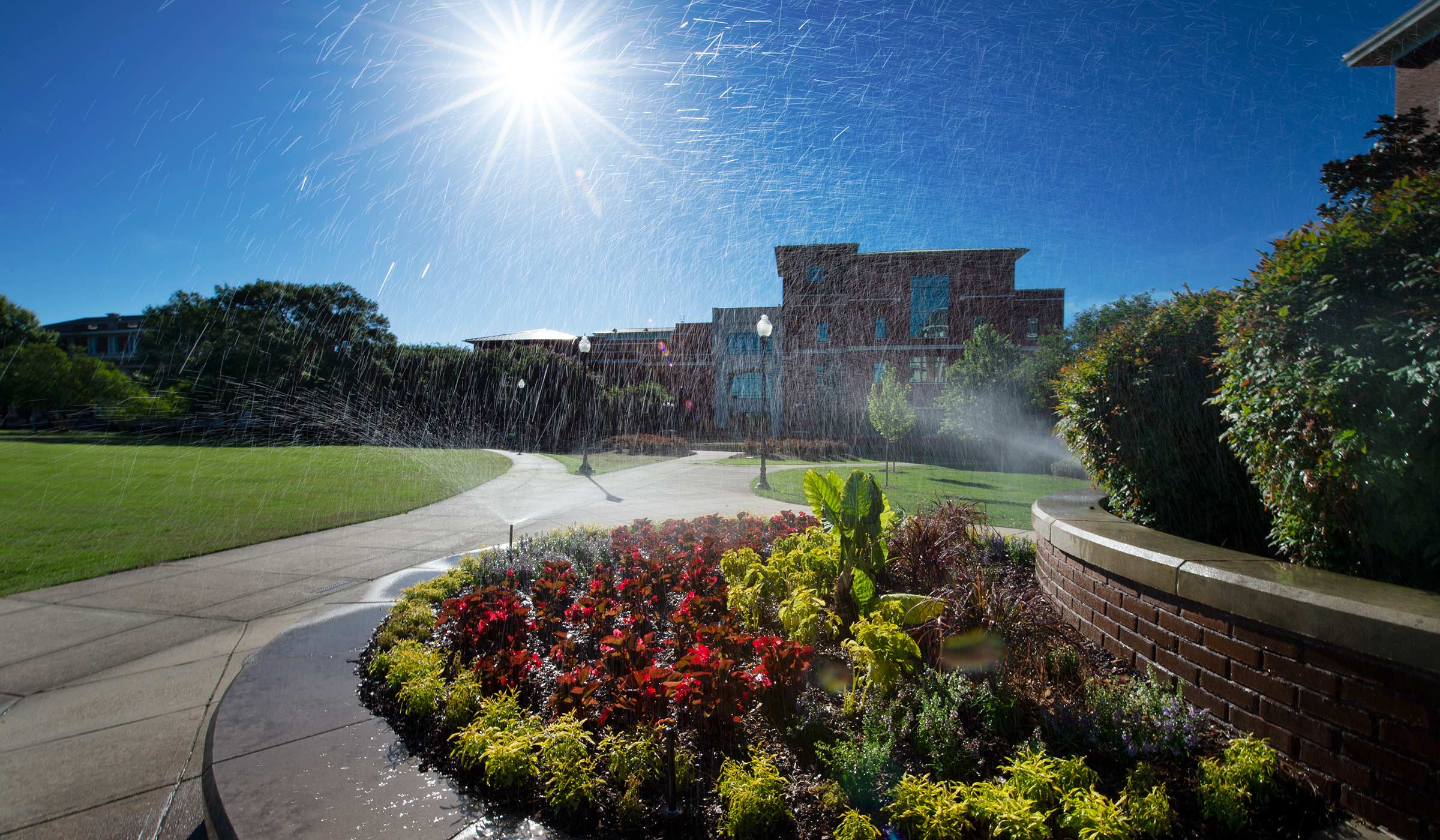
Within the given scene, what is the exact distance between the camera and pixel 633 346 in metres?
42.9

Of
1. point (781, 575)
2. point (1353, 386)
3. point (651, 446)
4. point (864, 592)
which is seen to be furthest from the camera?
point (651, 446)

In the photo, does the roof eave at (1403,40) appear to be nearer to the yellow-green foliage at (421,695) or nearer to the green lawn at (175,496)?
the yellow-green foliage at (421,695)

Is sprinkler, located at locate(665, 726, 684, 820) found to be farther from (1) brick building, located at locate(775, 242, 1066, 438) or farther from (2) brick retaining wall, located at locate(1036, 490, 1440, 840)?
(1) brick building, located at locate(775, 242, 1066, 438)

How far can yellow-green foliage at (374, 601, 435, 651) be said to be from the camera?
11.5 ft

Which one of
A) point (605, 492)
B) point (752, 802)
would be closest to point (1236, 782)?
point (752, 802)

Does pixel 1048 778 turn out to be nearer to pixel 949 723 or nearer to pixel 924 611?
pixel 949 723

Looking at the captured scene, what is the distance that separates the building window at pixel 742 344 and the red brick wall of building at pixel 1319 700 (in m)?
37.6

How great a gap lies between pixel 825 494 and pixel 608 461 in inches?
805

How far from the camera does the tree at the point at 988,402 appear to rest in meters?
26.1

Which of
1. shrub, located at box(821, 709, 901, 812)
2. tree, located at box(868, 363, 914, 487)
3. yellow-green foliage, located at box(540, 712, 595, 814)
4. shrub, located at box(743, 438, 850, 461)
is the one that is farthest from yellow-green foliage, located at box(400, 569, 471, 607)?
shrub, located at box(743, 438, 850, 461)

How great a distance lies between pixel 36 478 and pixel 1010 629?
70.6ft

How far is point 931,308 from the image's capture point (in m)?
34.2

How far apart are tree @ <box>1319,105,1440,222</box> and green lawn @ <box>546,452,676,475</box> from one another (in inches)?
658

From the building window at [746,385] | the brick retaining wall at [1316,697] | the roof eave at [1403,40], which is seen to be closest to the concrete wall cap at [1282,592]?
the brick retaining wall at [1316,697]
